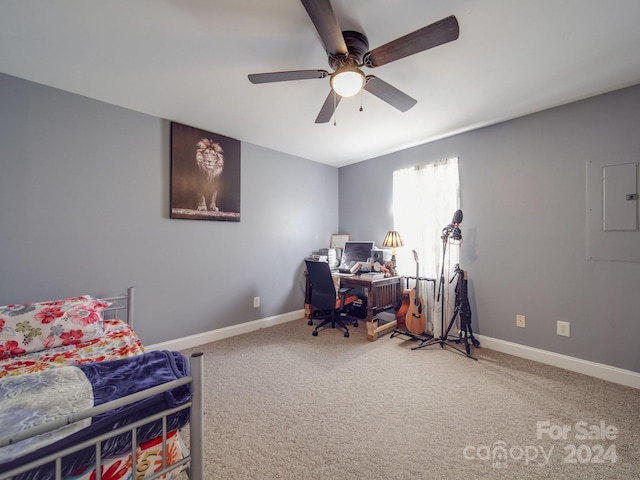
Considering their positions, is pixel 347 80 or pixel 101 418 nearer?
pixel 101 418

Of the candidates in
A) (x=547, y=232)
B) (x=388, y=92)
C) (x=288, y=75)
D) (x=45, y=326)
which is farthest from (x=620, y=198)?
(x=45, y=326)

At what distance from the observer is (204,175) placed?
9.50 feet

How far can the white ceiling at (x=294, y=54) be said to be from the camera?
4.58ft

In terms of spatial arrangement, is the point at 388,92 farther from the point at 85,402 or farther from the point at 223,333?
the point at 223,333

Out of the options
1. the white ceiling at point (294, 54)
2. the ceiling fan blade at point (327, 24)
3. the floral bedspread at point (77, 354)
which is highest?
the white ceiling at point (294, 54)

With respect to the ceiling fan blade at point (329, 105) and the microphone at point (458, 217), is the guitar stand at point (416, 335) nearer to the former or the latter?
the microphone at point (458, 217)

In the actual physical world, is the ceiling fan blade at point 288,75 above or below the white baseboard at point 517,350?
above

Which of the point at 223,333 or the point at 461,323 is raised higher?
the point at 461,323

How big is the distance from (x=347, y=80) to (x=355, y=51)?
21 centimetres

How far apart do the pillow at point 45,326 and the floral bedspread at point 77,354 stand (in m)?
0.04

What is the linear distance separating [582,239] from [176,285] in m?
3.89

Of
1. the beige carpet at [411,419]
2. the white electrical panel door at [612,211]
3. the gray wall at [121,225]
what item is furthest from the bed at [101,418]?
the white electrical panel door at [612,211]

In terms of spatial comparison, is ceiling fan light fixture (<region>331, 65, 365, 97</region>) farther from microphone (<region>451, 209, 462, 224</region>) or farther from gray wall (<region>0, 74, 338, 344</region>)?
gray wall (<region>0, 74, 338, 344</region>)

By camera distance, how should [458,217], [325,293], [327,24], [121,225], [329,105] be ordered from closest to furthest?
[327,24] → [329,105] → [121,225] → [458,217] → [325,293]
